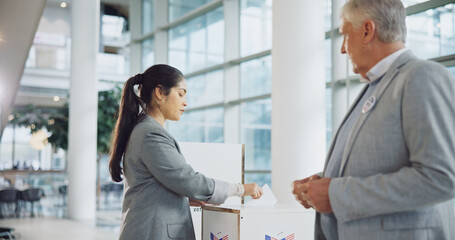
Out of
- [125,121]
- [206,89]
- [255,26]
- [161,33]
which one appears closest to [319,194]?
[125,121]

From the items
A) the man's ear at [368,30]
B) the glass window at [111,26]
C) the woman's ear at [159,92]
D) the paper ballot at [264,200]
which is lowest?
the paper ballot at [264,200]

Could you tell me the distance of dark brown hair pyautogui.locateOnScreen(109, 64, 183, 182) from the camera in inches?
91.3

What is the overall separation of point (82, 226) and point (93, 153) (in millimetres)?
2049

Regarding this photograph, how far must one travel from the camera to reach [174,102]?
92.3 inches

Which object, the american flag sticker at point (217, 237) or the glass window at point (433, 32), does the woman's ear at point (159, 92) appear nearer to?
the american flag sticker at point (217, 237)

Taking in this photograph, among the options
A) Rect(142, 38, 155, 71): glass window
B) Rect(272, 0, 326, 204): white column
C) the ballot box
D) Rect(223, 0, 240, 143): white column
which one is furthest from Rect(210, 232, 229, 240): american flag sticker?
Rect(142, 38, 155, 71): glass window

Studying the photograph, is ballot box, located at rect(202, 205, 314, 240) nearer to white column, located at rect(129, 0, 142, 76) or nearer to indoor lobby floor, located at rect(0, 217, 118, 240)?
indoor lobby floor, located at rect(0, 217, 118, 240)

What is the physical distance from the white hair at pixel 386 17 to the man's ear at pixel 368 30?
10 mm

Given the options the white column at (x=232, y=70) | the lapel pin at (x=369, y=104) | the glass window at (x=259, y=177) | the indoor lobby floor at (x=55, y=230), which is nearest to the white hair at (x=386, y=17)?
the lapel pin at (x=369, y=104)

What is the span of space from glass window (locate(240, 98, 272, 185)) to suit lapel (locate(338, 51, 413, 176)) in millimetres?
7133

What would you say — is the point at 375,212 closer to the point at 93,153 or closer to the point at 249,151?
the point at 249,151

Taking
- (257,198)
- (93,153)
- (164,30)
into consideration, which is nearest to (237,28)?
(164,30)

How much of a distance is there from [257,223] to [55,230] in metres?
8.24

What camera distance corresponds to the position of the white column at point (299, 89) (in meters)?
4.15
